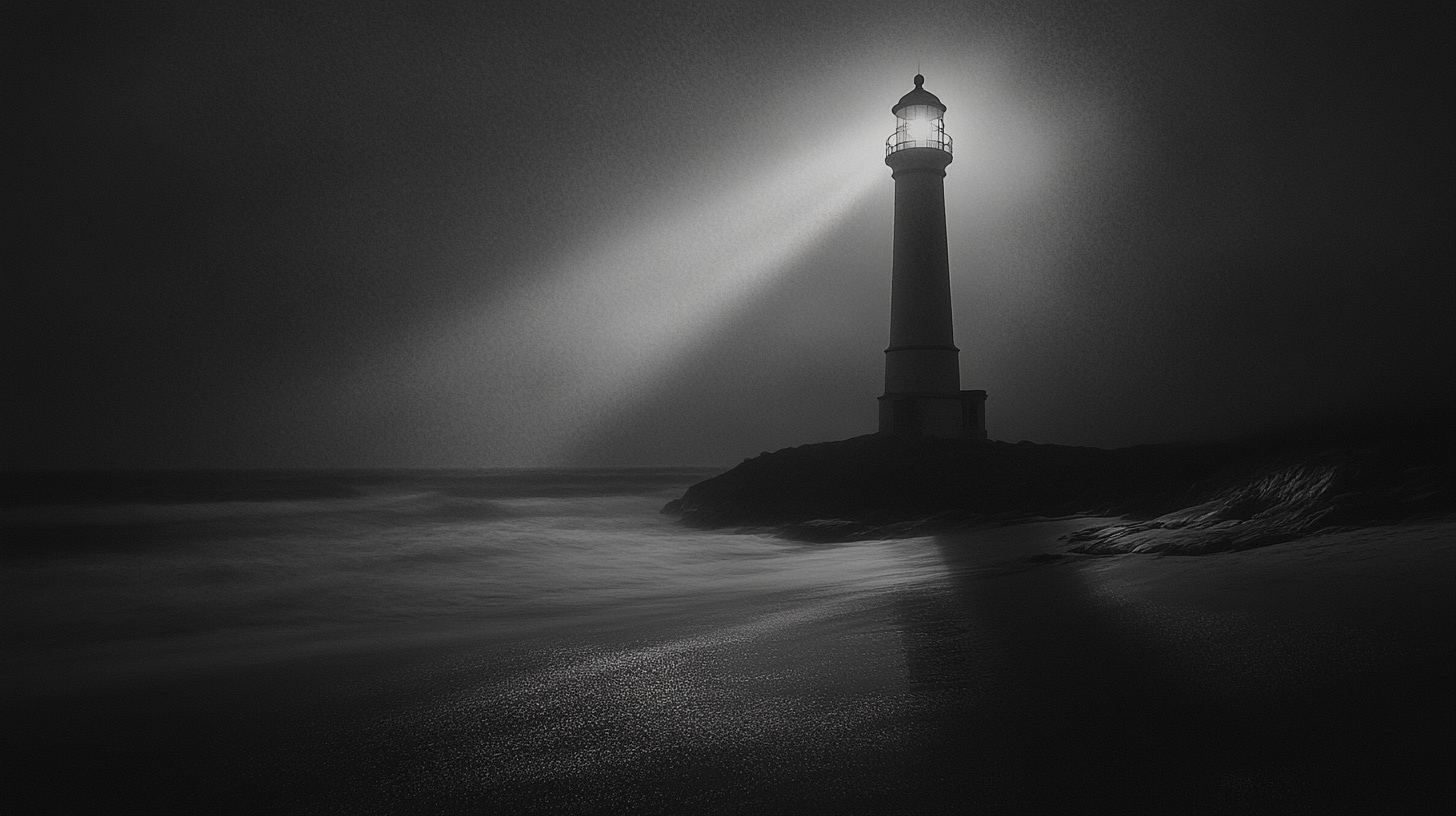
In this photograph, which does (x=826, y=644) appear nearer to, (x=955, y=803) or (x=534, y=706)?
(x=534, y=706)

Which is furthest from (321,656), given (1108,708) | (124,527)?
(124,527)

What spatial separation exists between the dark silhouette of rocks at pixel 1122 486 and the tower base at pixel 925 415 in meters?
1.13

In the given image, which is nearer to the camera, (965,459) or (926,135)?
(965,459)

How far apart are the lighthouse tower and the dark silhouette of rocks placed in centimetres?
148

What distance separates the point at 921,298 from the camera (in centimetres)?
1980

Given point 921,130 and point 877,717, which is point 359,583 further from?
point 921,130

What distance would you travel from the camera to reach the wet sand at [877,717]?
2.08m

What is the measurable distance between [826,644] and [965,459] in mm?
13709

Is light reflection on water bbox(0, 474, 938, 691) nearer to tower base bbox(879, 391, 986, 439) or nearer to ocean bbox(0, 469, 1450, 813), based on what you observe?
ocean bbox(0, 469, 1450, 813)

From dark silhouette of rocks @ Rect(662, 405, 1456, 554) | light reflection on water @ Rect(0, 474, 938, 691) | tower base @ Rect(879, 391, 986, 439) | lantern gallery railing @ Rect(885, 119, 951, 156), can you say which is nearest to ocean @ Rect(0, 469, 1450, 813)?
light reflection on water @ Rect(0, 474, 938, 691)

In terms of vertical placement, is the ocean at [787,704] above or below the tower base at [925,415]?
below

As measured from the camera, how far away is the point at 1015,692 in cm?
280

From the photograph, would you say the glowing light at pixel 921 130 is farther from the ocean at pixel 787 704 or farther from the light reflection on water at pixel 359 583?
the ocean at pixel 787 704

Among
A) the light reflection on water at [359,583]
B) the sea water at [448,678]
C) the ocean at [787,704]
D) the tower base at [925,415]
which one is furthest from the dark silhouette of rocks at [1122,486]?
the sea water at [448,678]
